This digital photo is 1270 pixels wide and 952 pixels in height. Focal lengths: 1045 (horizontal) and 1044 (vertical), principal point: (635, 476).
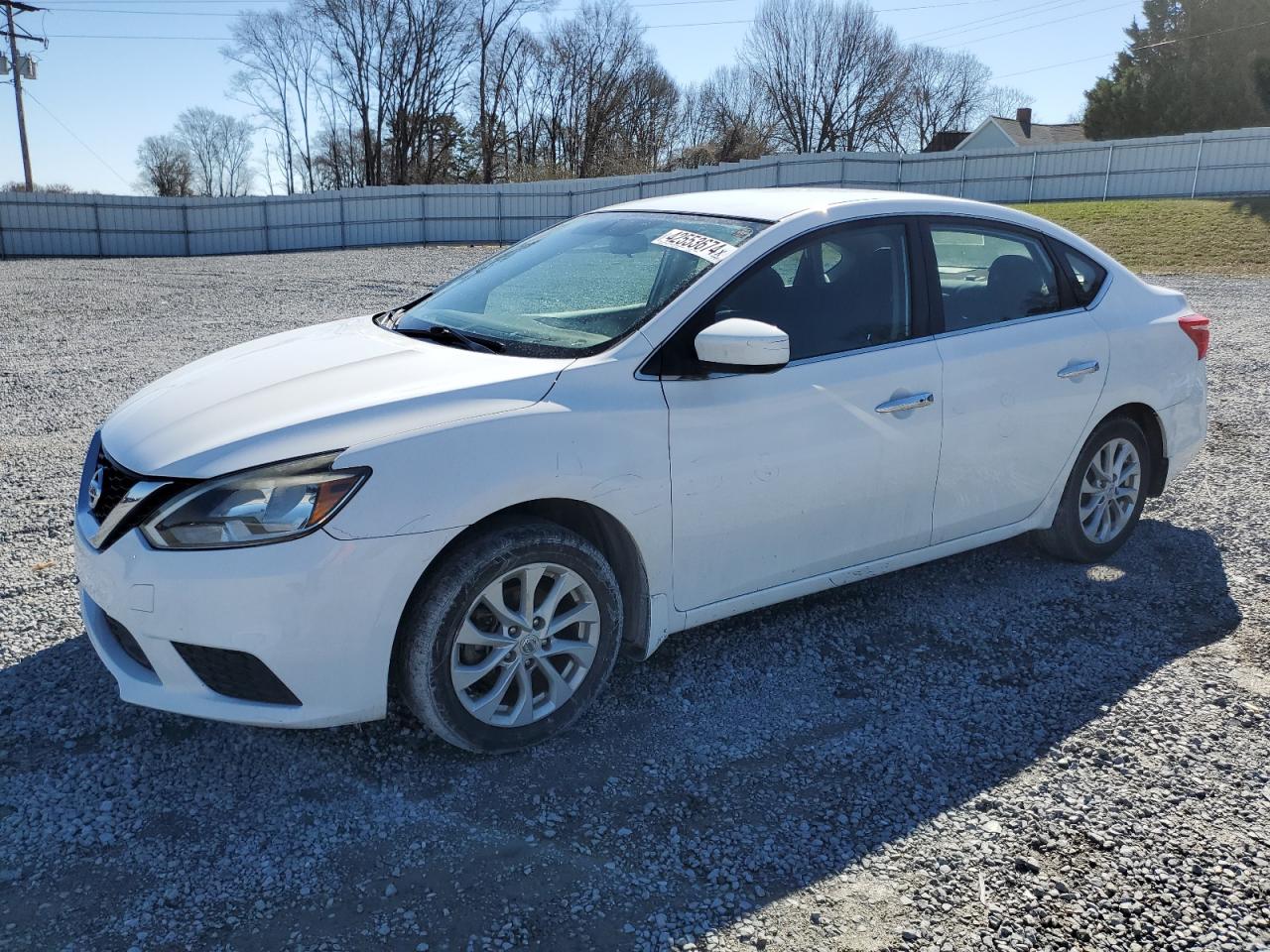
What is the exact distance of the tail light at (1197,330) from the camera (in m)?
4.86

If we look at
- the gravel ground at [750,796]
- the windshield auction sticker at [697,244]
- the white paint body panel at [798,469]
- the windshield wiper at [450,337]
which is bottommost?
the gravel ground at [750,796]

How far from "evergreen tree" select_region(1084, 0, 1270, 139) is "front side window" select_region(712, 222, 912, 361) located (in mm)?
44953

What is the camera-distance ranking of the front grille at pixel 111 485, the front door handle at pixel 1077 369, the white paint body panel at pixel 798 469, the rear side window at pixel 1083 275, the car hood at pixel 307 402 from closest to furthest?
the car hood at pixel 307 402, the front grille at pixel 111 485, the white paint body panel at pixel 798 469, the front door handle at pixel 1077 369, the rear side window at pixel 1083 275

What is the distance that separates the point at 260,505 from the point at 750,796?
5.35 feet

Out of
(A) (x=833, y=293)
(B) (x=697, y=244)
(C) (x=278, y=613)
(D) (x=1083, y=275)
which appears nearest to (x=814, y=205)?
(A) (x=833, y=293)

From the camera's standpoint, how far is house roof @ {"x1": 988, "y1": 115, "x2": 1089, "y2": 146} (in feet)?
190

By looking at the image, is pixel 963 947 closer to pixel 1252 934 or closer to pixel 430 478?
pixel 1252 934

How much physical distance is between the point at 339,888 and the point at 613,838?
73 centimetres

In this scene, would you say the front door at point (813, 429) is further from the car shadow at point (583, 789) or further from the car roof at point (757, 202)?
the car shadow at point (583, 789)

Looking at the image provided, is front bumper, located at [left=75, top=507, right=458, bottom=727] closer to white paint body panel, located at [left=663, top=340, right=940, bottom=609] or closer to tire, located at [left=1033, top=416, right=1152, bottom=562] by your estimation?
white paint body panel, located at [left=663, top=340, right=940, bottom=609]

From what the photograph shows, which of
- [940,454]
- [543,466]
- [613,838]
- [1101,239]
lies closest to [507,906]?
[613,838]

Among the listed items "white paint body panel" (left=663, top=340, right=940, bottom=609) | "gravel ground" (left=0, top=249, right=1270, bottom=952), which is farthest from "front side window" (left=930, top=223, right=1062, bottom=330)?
"gravel ground" (left=0, top=249, right=1270, bottom=952)

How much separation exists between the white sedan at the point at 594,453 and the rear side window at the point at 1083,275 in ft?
0.06

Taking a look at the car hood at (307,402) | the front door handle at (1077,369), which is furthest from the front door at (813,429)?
the front door handle at (1077,369)
